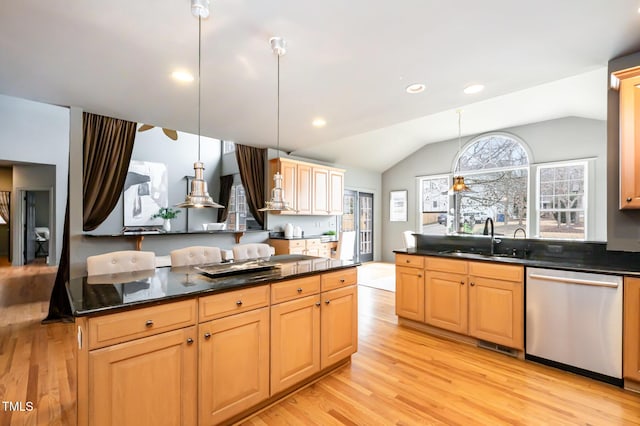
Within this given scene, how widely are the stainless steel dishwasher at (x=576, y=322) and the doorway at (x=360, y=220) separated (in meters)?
5.37

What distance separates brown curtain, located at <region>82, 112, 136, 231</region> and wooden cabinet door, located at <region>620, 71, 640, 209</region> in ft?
17.1

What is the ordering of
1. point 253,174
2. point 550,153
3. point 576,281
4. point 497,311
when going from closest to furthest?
1. point 576,281
2. point 497,311
3. point 253,174
4. point 550,153

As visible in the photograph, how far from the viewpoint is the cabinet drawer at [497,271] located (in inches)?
109

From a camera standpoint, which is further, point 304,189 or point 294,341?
point 304,189

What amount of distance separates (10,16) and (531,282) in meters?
4.43

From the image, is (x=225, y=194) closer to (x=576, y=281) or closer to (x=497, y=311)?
(x=497, y=311)

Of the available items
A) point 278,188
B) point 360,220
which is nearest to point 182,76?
point 278,188

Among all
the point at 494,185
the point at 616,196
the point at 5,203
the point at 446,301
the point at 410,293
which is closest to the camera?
the point at 616,196

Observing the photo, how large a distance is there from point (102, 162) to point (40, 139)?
4535mm

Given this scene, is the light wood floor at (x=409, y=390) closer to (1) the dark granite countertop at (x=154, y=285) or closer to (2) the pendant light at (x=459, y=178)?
(1) the dark granite countertop at (x=154, y=285)

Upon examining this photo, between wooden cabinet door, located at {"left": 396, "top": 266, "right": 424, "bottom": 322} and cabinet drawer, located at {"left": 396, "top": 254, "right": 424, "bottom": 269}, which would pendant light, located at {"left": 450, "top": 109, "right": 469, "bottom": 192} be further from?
wooden cabinet door, located at {"left": 396, "top": 266, "right": 424, "bottom": 322}

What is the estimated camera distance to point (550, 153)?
19.7 ft

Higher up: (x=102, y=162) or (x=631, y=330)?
(x=102, y=162)

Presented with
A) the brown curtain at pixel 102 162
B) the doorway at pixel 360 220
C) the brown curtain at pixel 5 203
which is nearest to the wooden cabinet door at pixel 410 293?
the brown curtain at pixel 102 162
